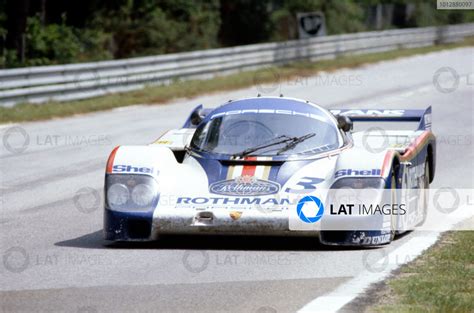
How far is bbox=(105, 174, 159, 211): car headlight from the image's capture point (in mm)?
9734

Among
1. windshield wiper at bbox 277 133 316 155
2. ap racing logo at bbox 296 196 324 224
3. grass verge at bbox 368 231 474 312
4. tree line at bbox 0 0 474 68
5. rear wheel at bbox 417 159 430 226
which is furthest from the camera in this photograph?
tree line at bbox 0 0 474 68

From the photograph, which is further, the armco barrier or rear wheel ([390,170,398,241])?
the armco barrier

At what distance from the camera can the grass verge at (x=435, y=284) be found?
7309mm

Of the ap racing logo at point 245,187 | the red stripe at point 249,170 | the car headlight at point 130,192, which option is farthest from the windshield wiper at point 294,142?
the car headlight at point 130,192

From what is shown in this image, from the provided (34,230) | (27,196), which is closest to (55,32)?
(27,196)

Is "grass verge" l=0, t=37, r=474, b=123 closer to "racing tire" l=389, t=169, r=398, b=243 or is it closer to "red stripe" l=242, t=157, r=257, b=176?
"red stripe" l=242, t=157, r=257, b=176

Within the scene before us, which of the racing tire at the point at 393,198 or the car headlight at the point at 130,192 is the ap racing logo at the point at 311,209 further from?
the car headlight at the point at 130,192

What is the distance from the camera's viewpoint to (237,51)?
113 feet

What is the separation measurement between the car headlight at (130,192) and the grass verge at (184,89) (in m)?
13.3

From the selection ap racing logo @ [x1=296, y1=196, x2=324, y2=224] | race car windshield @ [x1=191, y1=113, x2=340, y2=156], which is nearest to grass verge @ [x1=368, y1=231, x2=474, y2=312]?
ap racing logo @ [x1=296, y1=196, x2=324, y2=224]

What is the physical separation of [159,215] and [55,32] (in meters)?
25.6

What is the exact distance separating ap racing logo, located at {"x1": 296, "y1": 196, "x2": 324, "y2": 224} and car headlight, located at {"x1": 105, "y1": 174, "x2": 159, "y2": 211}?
1.23m

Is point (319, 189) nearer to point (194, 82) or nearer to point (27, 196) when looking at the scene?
point (27, 196)

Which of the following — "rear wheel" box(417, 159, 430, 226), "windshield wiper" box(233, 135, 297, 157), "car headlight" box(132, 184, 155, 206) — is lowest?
"rear wheel" box(417, 159, 430, 226)
